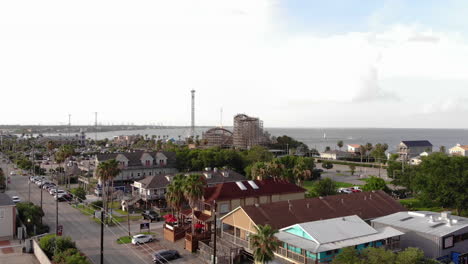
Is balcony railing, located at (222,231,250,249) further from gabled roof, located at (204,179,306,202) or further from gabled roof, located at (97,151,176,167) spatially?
gabled roof, located at (97,151,176,167)

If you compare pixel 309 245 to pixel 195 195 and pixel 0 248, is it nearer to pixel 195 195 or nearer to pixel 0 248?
pixel 195 195

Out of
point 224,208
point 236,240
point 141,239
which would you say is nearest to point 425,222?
point 236,240

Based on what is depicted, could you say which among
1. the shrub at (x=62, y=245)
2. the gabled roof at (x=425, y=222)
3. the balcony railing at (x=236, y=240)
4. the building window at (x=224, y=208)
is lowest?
the balcony railing at (x=236, y=240)

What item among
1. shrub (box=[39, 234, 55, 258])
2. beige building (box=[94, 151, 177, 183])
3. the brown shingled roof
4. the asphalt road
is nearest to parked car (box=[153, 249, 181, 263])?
the asphalt road

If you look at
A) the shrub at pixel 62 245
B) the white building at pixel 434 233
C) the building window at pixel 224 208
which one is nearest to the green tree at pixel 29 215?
the shrub at pixel 62 245

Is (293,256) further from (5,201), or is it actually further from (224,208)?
(5,201)

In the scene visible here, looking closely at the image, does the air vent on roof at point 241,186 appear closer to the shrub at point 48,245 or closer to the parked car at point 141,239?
the parked car at point 141,239
